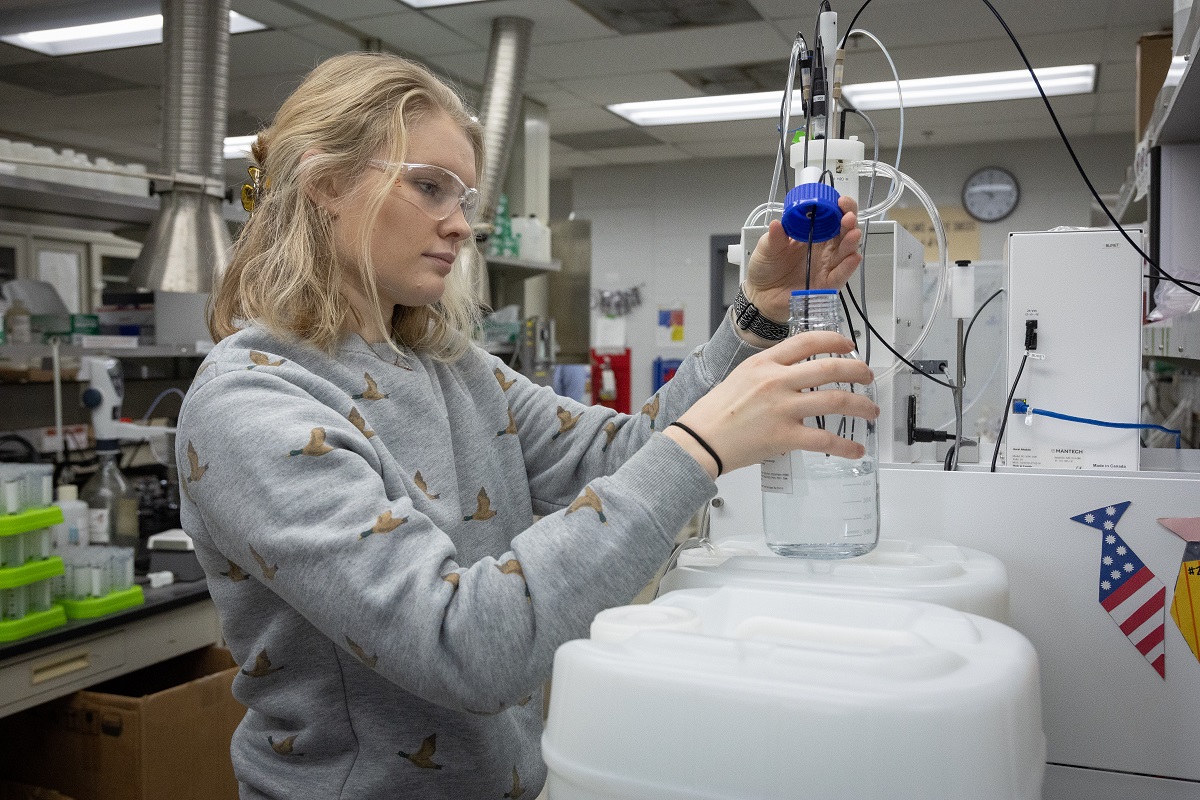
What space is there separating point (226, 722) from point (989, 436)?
213 cm

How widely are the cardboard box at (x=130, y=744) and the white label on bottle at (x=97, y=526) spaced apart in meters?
0.43

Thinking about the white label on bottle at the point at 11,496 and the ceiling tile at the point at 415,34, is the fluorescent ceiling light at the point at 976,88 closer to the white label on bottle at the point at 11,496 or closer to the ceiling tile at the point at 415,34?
the ceiling tile at the point at 415,34

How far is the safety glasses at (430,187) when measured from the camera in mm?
927

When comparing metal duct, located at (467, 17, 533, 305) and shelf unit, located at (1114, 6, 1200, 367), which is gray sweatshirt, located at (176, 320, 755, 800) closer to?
shelf unit, located at (1114, 6, 1200, 367)

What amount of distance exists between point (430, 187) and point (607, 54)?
3.89 metres

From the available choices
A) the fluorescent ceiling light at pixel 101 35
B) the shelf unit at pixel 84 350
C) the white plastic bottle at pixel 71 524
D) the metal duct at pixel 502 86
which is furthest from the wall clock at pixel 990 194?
the white plastic bottle at pixel 71 524

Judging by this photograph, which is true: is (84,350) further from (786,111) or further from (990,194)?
(990,194)

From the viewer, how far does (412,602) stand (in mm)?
703

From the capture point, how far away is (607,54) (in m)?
4.54

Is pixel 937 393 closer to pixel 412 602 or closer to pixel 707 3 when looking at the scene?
pixel 412 602

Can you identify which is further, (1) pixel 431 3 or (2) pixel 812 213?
(1) pixel 431 3

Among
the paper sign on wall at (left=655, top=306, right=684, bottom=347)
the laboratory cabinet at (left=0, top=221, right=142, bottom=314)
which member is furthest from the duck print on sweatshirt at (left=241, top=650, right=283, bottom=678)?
the paper sign on wall at (left=655, top=306, right=684, bottom=347)

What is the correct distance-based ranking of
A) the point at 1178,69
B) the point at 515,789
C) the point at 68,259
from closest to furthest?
1. the point at 515,789
2. the point at 1178,69
3. the point at 68,259

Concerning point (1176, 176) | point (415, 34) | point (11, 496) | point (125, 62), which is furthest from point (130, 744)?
point (125, 62)
